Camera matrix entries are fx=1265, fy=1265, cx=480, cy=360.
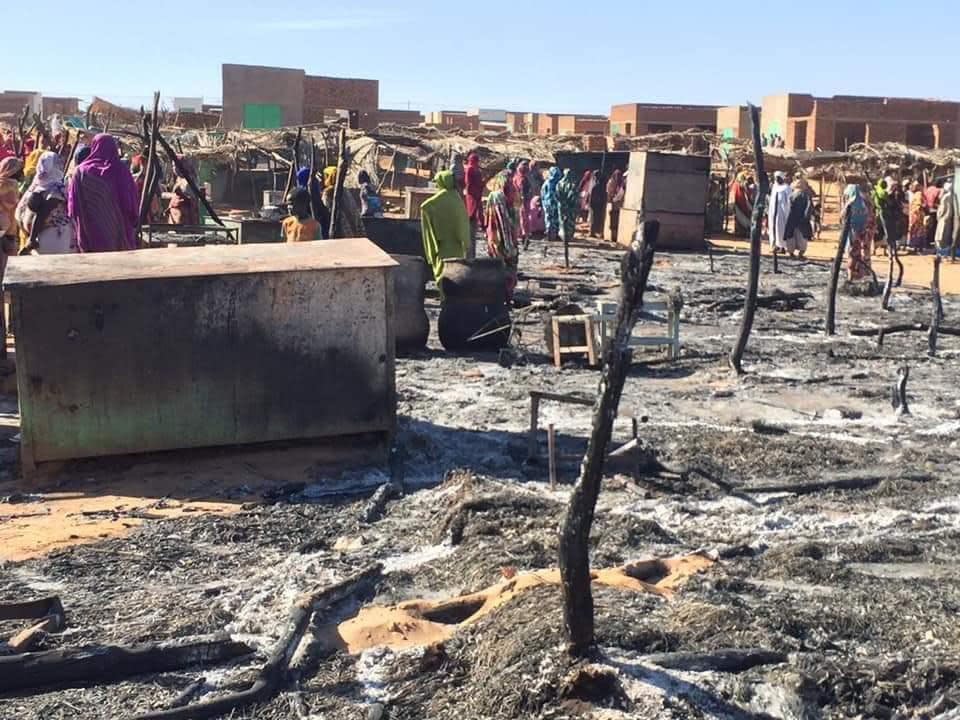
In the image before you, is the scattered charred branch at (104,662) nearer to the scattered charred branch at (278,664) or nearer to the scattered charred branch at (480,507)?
the scattered charred branch at (278,664)

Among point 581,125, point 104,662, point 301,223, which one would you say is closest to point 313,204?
point 301,223

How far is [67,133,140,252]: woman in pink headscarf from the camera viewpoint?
9.68 metres

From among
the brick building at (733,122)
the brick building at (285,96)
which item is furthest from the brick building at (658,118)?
the brick building at (285,96)

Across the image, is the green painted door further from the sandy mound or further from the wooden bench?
the sandy mound

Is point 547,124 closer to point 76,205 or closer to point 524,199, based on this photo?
point 524,199

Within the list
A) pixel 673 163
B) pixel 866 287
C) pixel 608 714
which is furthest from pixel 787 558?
pixel 673 163

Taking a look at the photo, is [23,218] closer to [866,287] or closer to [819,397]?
[819,397]

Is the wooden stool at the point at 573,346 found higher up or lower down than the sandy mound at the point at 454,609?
higher up

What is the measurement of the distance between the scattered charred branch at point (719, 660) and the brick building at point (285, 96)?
143ft

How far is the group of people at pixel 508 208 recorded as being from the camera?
1205cm

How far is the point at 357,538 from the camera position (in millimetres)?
6414

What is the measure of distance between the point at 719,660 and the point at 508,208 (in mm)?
12308

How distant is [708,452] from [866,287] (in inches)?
390

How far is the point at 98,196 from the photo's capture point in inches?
383
